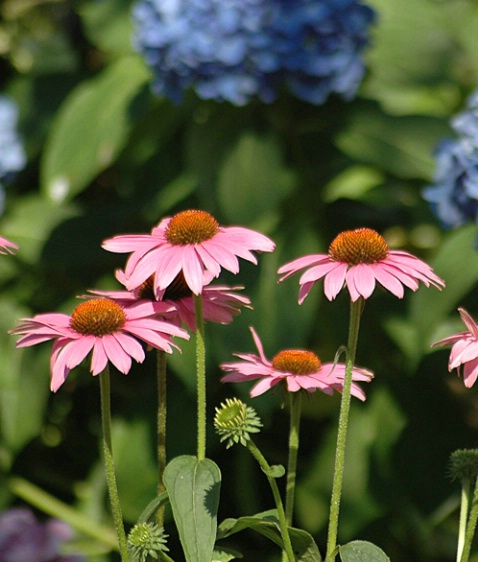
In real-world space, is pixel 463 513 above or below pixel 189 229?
below

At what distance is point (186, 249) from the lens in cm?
54

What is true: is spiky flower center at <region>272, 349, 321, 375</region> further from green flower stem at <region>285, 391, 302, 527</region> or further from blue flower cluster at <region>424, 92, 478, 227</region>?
blue flower cluster at <region>424, 92, 478, 227</region>

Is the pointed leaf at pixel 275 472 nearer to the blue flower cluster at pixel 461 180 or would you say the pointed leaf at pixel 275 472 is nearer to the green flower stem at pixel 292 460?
the green flower stem at pixel 292 460

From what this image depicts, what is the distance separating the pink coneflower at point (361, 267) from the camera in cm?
50

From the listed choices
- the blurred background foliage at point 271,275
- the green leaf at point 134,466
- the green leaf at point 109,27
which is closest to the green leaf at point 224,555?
the blurred background foliage at point 271,275

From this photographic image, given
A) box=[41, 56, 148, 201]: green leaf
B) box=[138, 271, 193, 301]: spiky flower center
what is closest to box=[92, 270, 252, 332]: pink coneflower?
box=[138, 271, 193, 301]: spiky flower center

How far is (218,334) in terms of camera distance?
126cm

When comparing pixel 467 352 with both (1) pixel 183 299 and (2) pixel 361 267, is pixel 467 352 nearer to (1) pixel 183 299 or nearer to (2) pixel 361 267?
(2) pixel 361 267

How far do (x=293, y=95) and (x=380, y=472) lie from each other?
0.52m

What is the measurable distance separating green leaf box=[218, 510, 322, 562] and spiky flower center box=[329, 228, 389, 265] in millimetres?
132

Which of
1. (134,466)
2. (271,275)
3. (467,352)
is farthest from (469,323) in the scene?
(134,466)

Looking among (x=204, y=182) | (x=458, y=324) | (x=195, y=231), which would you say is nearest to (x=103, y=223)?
(x=204, y=182)

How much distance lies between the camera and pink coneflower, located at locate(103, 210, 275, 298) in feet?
1.71

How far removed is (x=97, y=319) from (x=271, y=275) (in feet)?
2.75
